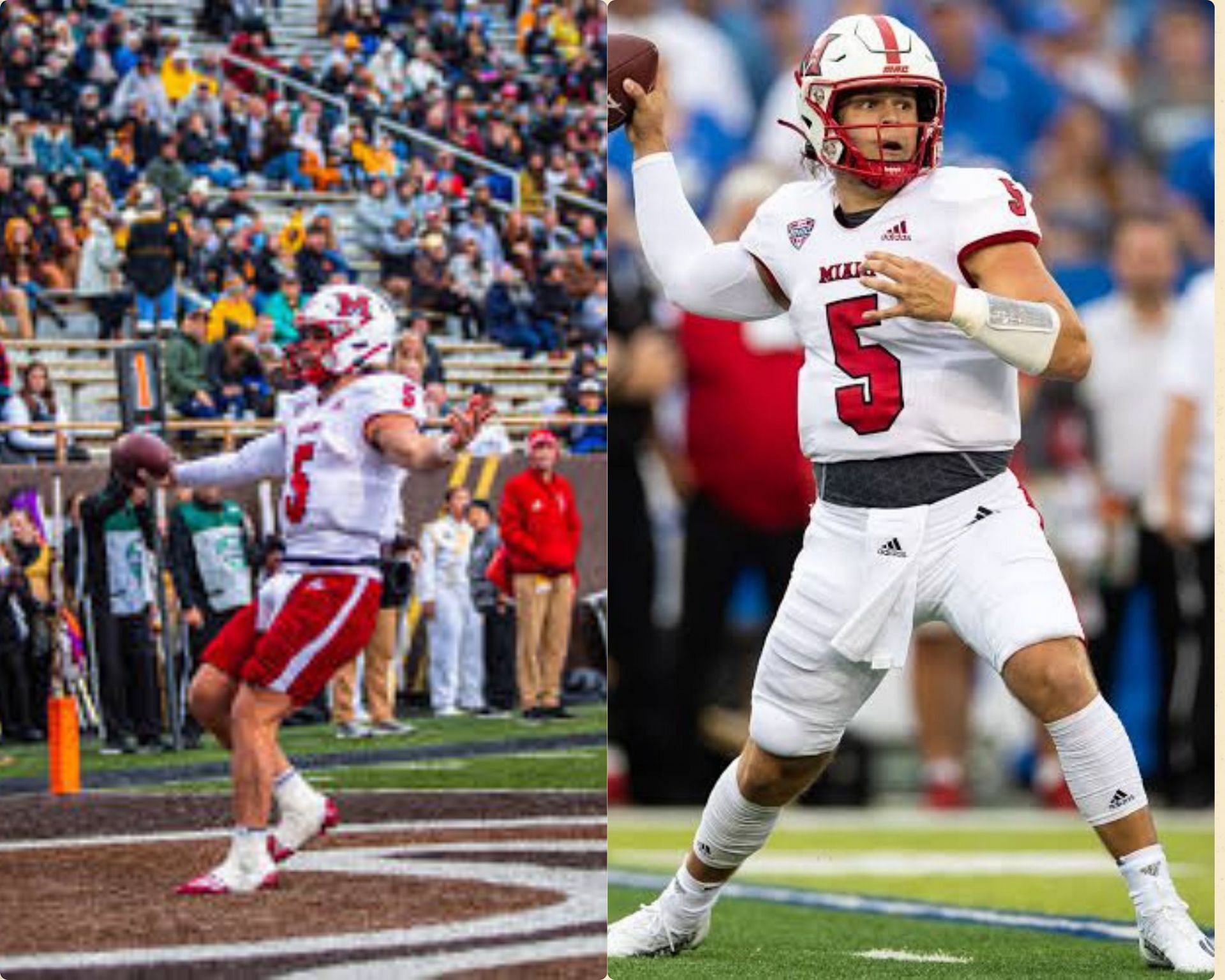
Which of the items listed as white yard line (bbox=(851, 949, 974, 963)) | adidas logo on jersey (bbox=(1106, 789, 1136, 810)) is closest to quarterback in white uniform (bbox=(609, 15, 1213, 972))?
adidas logo on jersey (bbox=(1106, 789, 1136, 810))

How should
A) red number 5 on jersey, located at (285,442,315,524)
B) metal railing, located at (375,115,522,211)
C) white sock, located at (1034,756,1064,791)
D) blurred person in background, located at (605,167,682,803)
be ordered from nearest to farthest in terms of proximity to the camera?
1. red number 5 on jersey, located at (285,442,315,524)
2. metal railing, located at (375,115,522,211)
3. blurred person in background, located at (605,167,682,803)
4. white sock, located at (1034,756,1064,791)

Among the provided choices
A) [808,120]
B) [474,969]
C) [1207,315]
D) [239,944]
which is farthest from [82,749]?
[1207,315]

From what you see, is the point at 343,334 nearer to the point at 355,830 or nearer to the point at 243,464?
the point at 243,464

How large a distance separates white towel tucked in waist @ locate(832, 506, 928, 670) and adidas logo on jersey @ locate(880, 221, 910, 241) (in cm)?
45

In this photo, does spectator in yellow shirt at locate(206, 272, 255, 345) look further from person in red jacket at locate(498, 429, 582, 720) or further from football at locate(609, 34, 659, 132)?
football at locate(609, 34, 659, 132)

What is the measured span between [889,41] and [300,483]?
130 centimetres

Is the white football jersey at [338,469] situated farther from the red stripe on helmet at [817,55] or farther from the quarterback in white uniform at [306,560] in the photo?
the red stripe on helmet at [817,55]

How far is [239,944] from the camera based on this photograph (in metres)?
4.60

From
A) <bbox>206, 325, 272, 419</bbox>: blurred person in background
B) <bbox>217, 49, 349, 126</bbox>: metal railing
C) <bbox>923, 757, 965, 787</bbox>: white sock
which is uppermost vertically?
<bbox>217, 49, 349, 126</bbox>: metal railing

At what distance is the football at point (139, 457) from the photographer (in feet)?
15.9

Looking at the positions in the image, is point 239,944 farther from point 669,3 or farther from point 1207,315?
point 669,3

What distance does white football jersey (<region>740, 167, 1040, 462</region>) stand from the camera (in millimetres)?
4508

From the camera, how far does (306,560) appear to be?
16.1ft

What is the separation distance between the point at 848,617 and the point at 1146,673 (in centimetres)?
481
